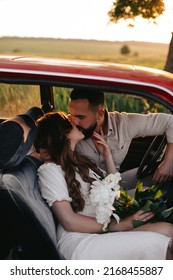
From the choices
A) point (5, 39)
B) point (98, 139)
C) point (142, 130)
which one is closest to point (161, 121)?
point (142, 130)

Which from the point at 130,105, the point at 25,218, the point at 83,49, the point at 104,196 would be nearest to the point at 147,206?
the point at 104,196

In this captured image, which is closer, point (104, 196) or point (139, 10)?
point (104, 196)

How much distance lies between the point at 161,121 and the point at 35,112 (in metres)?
0.84

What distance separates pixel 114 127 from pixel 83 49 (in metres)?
25.9

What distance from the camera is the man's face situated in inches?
156

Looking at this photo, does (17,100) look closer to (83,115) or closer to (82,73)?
(83,115)

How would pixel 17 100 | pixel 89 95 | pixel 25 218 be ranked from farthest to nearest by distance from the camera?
pixel 17 100, pixel 89 95, pixel 25 218

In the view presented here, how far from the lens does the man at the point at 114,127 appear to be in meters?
3.96

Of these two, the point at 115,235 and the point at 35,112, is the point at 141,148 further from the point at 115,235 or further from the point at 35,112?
the point at 115,235

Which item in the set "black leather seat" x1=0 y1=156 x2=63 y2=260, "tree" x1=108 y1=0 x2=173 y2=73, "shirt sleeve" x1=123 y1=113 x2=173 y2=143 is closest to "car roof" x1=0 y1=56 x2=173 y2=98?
"black leather seat" x1=0 y1=156 x2=63 y2=260

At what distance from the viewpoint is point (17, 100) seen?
6492mm

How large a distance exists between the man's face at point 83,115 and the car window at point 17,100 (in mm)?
751

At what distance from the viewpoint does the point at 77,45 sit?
1240 inches

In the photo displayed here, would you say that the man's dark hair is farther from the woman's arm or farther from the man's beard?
the woman's arm
